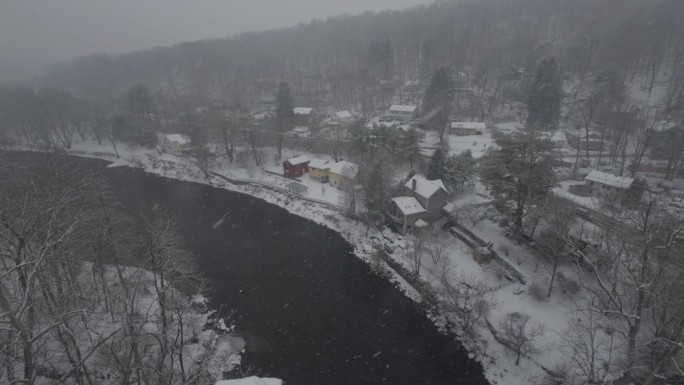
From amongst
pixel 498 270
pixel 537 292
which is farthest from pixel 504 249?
pixel 537 292

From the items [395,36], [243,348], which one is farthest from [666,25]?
[243,348]

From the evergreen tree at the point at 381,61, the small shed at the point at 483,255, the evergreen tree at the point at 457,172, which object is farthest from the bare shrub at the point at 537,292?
the evergreen tree at the point at 381,61

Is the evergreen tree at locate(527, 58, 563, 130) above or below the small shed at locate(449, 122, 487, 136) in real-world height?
above

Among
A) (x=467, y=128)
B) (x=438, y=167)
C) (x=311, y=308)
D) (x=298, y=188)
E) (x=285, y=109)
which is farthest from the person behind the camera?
(x=285, y=109)

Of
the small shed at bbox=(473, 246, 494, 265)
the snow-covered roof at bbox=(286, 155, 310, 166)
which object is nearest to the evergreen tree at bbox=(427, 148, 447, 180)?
the small shed at bbox=(473, 246, 494, 265)

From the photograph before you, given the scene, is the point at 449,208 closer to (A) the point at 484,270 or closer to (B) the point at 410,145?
(A) the point at 484,270

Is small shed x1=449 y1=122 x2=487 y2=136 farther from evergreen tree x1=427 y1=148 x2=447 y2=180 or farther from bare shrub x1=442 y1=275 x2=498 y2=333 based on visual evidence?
bare shrub x1=442 y1=275 x2=498 y2=333

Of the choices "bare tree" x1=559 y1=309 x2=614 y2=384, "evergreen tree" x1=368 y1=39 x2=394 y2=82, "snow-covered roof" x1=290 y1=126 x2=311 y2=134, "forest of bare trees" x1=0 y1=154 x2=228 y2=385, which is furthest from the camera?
"evergreen tree" x1=368 y1=39 x2=394 y2=82
